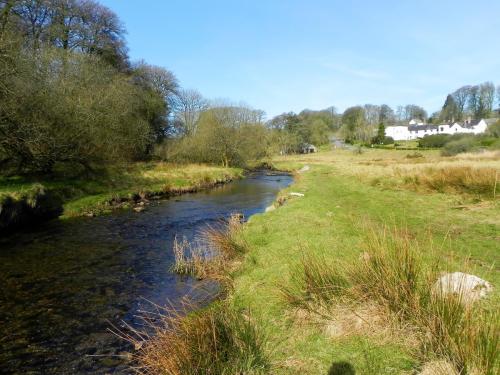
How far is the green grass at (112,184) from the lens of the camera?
68.6ft

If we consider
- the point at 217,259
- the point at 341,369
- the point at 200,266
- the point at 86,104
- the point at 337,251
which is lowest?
the point at 200,266

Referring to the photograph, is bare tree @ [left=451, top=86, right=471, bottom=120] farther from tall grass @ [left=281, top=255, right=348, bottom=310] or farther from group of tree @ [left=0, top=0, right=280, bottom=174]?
tall grass @ [left=281, top=255, right=348, bottom=310]

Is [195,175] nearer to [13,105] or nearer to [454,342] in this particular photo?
[13,105]

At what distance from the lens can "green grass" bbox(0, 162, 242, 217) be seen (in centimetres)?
2091

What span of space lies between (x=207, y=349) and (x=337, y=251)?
5.31m

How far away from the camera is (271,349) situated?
210 inches

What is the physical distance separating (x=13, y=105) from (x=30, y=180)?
19.4 ft

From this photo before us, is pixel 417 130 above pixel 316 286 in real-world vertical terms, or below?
above

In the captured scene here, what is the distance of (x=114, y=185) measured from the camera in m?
27.4

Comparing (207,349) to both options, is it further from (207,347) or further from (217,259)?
(217,259)

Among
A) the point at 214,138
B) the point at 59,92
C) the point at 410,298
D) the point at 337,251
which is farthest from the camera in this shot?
the point at 214,138

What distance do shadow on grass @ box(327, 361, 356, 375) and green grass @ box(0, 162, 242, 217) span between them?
745 inches

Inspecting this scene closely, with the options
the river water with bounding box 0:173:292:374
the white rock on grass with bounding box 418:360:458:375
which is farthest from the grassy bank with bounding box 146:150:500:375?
the river water with bounding box 0:173:292:374

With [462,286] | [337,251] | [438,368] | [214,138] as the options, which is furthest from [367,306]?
[214,138]
